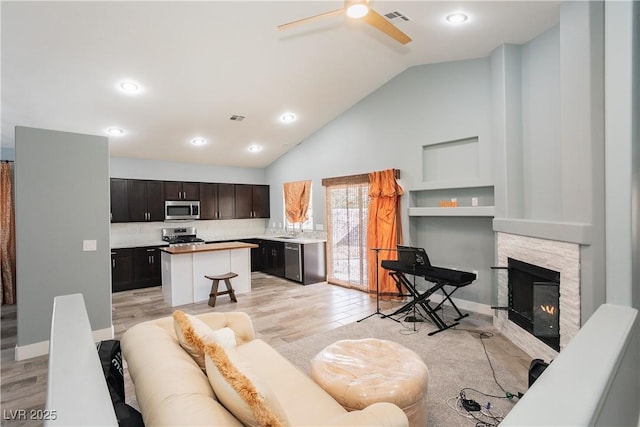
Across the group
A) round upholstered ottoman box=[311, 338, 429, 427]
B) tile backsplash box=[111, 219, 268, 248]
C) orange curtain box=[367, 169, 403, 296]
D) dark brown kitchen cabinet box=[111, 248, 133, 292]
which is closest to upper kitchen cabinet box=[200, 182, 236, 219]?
tile backsplash box=[111, 219, 268, 248]

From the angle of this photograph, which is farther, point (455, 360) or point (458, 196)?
point (458, 196)

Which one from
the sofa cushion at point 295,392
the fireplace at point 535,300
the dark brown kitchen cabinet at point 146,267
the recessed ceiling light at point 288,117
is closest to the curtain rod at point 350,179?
the recessed ceiling light at point 288,117

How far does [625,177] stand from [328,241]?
4.70 metres

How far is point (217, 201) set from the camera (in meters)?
7.37

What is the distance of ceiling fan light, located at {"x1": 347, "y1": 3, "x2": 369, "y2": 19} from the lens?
2.29 meters

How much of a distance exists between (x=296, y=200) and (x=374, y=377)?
5384mm

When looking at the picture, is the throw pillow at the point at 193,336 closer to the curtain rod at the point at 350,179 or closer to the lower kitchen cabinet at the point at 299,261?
the curtain rod at the point at 350,179

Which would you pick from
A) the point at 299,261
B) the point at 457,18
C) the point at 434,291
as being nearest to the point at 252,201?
the point at 299,261

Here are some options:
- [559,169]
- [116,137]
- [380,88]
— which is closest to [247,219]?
[116,137]

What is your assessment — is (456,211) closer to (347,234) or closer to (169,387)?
(347,234)

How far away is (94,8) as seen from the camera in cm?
277

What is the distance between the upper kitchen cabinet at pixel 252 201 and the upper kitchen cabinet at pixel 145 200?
1.72 meters

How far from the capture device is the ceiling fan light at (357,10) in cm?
229

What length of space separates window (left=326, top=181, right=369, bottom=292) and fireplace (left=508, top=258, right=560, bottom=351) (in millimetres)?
2503
